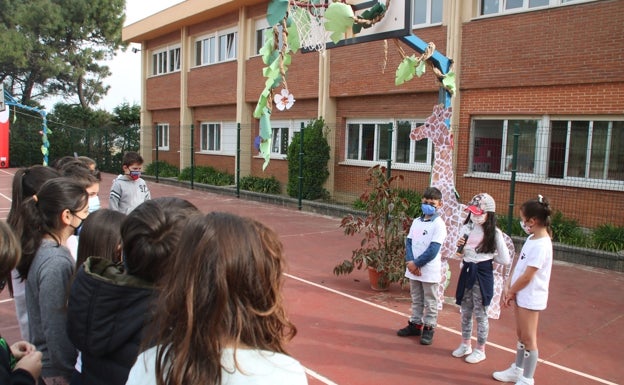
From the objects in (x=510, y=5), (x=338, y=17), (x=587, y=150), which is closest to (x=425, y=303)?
(x=338, y=17)

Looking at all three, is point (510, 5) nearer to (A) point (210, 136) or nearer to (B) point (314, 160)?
(B) point (314, 160)

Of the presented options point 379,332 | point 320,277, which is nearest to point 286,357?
point 379,332

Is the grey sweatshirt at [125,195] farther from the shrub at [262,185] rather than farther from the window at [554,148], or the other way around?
the shrub at [262,185]

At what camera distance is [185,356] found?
1233 millimetres

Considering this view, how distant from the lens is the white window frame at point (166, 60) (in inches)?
931

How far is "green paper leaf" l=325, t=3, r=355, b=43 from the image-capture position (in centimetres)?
375

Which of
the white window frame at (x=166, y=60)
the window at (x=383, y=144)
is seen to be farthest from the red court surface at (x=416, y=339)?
the white window frame at (x=166, y=60)

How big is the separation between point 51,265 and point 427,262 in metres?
3.37

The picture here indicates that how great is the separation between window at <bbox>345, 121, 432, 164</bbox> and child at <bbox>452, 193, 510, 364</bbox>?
28.3ft

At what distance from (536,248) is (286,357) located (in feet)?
10.2

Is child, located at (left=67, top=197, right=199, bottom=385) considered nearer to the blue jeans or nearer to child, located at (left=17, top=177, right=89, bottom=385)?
child, located at (left=17, top=177, right=89, bottom=385)

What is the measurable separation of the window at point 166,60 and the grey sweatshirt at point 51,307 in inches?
888

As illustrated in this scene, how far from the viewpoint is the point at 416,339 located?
5027 mm

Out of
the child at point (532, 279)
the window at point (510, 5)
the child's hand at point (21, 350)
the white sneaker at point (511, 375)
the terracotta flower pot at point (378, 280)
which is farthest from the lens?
the window at point (510, 5)
